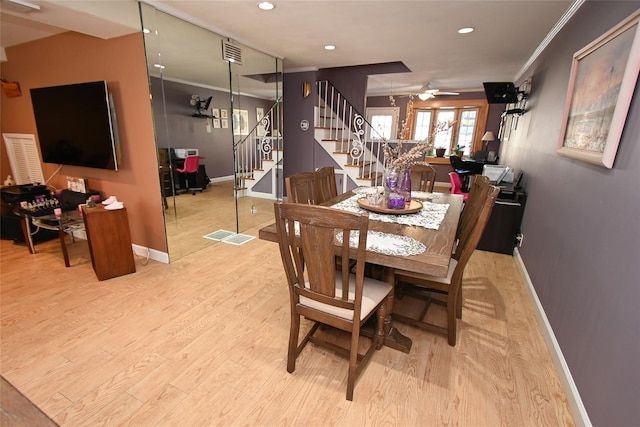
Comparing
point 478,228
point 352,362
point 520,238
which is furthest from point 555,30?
point 352,362

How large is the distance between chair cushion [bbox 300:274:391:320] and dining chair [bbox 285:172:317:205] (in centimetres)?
73

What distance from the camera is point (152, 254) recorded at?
3.21m

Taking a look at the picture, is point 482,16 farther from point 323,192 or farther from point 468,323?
point 468,323

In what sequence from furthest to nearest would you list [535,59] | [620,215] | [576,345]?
1. [535,59]
2. [576,345]
3. [620,215]

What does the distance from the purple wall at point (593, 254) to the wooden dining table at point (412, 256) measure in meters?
0.69

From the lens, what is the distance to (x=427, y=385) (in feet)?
5.37

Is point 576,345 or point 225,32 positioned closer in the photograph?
point 576,345

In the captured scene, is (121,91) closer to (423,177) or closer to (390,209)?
(390,209)

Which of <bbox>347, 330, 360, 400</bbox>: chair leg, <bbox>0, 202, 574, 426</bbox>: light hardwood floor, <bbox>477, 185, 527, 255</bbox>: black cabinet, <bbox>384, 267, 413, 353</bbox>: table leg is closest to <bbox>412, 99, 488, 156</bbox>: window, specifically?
<bbox>477, 185, 527, 255</bbox>: black cabinet

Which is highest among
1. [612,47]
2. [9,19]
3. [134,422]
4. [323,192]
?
[9,19]

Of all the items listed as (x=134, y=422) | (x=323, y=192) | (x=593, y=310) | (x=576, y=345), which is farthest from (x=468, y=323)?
(x=134, y=422)

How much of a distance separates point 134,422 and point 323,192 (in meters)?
1.98

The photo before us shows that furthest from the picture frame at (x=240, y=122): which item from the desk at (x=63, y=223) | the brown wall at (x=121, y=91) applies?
the desk at (x=63, y=223)

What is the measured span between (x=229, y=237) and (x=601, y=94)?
12.3 feet
